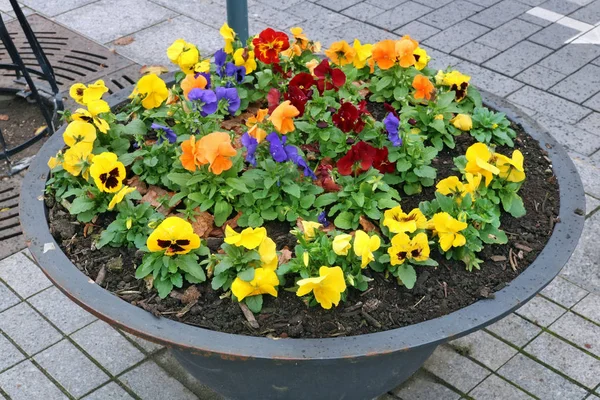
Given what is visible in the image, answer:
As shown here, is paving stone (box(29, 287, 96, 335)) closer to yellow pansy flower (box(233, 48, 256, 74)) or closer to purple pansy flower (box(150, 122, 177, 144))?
purple pansy flower (box(150, 122, 177, 144))

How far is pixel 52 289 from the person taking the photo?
321 cm

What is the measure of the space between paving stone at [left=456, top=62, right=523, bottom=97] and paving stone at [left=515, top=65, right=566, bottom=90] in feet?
0.26

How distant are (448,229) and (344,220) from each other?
1.08 feet

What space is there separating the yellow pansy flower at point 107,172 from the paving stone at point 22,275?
118 cm

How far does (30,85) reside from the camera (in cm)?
380

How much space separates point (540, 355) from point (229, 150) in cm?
155

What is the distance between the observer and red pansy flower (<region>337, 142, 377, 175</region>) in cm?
227

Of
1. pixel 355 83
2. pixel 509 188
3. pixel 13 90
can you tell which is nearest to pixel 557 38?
pixel 355 83

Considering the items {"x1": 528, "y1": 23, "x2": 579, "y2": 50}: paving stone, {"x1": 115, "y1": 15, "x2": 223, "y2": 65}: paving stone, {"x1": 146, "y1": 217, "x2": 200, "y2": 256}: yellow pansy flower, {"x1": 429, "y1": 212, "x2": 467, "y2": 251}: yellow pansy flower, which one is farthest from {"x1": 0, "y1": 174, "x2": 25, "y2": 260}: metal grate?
{"x1": 528, "y1": 23, "x2": 579, "y2": 50}: paving stone

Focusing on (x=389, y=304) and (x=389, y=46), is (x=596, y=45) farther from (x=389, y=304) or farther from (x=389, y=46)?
(x=389, y=304)

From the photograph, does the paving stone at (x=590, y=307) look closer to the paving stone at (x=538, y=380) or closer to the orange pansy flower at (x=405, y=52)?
the paving stone at (x=538, y=380)

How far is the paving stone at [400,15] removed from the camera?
5121mm

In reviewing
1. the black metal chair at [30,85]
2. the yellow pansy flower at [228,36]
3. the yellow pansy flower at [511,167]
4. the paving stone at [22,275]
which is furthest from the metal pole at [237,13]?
the yellow pansy flower at [511,167]

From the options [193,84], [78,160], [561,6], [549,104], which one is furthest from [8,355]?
[561,6]
